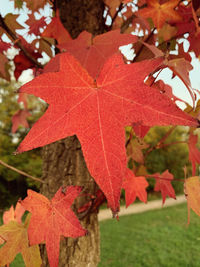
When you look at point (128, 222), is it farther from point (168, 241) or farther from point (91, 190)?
point (91, 190)

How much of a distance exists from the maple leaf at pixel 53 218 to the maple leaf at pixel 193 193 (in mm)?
296

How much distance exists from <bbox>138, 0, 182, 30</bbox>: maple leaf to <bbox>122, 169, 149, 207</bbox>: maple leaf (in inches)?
19.6

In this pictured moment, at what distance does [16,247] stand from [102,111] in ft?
1.71

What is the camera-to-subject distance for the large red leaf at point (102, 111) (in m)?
0.36

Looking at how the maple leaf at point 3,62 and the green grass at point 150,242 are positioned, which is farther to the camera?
the green grass at point 150,242

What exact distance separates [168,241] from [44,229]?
142 inches

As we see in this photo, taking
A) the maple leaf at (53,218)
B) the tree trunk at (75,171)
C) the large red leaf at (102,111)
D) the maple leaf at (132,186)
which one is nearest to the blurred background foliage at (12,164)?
the tree trunk at (75,171)

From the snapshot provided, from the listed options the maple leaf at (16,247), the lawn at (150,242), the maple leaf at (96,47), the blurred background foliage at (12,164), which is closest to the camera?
the maple leaf at (96,47)

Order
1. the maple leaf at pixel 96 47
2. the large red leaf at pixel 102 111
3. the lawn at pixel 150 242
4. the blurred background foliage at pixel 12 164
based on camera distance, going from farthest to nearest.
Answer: the blurred background foliage at pixel 12 164, the lawn at pixel 150 242, the maple leaf at pixel 96 47, the large red leaf at pixel 102 111

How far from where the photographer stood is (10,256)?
680mm

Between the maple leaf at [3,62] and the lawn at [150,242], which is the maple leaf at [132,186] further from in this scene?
the lawn at [150,242]

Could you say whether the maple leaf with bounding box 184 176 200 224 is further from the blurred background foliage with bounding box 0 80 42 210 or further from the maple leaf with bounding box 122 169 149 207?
the blurred background foliage with bounding box 0 80 42 210

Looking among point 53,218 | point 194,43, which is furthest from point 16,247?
point 194,43

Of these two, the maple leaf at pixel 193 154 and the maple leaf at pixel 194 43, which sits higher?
the maple leaf at pixel 194 43
